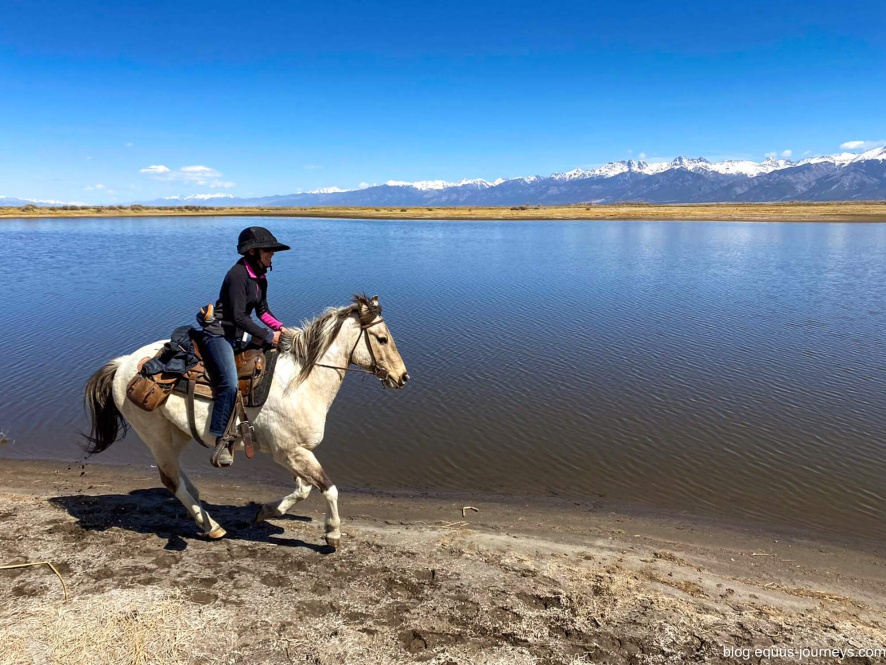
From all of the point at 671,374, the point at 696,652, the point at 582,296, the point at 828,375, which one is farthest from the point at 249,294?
the point at 582,296

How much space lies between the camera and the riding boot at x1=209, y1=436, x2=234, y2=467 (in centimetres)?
541

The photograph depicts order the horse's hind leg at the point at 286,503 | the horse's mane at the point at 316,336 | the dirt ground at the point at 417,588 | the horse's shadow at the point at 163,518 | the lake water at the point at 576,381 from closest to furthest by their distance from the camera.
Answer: the dirt ground at the point at 417,588 < the horse's mane at the point at 316,336 < the horse's hind leg at the point at 286,503 < the horse's shadow at the point at 163,518 < the lake water at the point at 576,381

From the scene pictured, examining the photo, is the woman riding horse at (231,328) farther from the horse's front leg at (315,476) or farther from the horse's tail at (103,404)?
the horse's tail at (103,404)

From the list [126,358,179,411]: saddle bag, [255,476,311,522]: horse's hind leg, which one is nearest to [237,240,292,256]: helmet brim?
[126,358,179,411]: saddle bag

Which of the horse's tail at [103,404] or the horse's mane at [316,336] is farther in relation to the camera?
the horse's tail at [103,404]

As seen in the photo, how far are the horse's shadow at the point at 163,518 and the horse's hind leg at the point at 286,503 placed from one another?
21cm

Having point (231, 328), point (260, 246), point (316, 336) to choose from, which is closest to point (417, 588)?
point (316, 336)

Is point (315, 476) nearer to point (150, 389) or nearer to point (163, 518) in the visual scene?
point (150, 389)

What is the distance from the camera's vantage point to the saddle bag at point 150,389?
17.4ft

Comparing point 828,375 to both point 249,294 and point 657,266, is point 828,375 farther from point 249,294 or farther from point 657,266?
point 657,266

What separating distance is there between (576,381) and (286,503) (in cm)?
814

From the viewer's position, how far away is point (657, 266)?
3152 centimetres

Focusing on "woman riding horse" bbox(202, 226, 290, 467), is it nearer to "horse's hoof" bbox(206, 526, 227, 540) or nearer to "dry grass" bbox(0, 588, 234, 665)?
"horse's hoof" bbox(206, 526, 227, 540)

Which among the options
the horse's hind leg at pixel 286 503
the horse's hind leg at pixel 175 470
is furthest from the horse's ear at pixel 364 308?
the horse's hind leg at pixel 175 470
